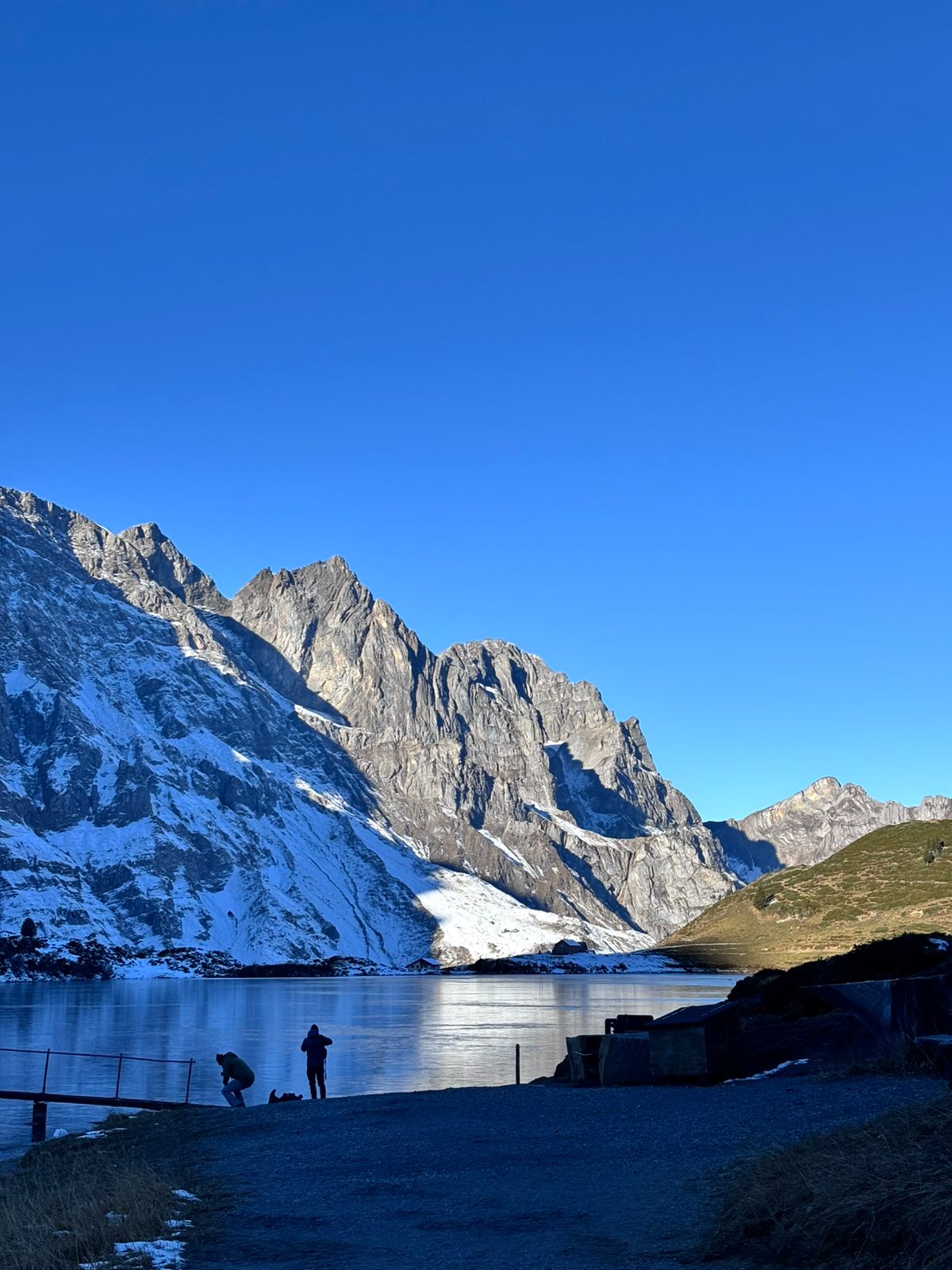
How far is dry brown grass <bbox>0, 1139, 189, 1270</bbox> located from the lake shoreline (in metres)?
0.73

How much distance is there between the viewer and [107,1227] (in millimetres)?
16500

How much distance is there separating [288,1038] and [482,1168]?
73823 millimetres

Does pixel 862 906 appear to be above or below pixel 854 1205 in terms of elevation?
above

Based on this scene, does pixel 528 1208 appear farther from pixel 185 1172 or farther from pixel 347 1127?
pixel 347 1127

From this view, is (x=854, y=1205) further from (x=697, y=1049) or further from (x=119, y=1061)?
(x=119, y=1061)

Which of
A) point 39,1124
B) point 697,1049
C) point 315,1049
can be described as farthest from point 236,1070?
point 697,1049

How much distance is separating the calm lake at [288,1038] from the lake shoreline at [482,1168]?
1618cm

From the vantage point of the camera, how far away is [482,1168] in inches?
875

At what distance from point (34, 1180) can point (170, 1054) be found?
58.0 metres

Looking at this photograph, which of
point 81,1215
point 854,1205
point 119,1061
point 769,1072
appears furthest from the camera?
point 119,1061

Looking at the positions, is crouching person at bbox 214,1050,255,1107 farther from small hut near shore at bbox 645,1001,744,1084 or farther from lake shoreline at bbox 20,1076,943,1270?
small hut near shore at bbox 645,1001,744,1084

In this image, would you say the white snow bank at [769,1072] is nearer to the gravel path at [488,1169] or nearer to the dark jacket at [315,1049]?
the gravel path at [488,1169]

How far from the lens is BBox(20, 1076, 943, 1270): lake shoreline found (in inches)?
622

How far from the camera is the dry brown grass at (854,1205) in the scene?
12.1m
